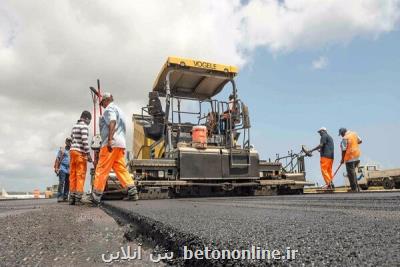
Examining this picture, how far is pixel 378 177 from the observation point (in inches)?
630

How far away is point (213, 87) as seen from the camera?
29.1 feet

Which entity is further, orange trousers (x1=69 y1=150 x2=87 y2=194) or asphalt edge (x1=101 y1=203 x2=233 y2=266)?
orange trousers (x1=69 y1=150 x2=87 y2=194)

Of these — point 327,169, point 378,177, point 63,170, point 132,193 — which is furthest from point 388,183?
point 132,193

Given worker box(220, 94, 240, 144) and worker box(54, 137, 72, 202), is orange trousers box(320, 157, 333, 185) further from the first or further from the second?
worker box(54, 137, 72, 202)

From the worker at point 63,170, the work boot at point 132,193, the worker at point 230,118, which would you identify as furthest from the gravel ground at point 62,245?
the worker at point 63,170

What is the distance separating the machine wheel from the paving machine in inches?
325

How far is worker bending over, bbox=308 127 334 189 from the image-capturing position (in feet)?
30.4

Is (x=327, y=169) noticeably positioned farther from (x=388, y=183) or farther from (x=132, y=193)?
(x=388, y=183)

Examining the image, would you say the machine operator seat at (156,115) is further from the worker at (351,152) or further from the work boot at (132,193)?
the worker at (351,152)

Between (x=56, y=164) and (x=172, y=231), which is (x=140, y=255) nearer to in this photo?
(x=172, y=231)

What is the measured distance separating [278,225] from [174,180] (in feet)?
18.2

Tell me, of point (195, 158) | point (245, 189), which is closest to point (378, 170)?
point (245, 189)

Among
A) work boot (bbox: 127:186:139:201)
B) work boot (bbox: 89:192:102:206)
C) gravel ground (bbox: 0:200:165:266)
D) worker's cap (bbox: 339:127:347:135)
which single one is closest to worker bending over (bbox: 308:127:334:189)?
worker's cap (bbox: 339:127:347:135)

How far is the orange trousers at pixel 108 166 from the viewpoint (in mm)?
5188
